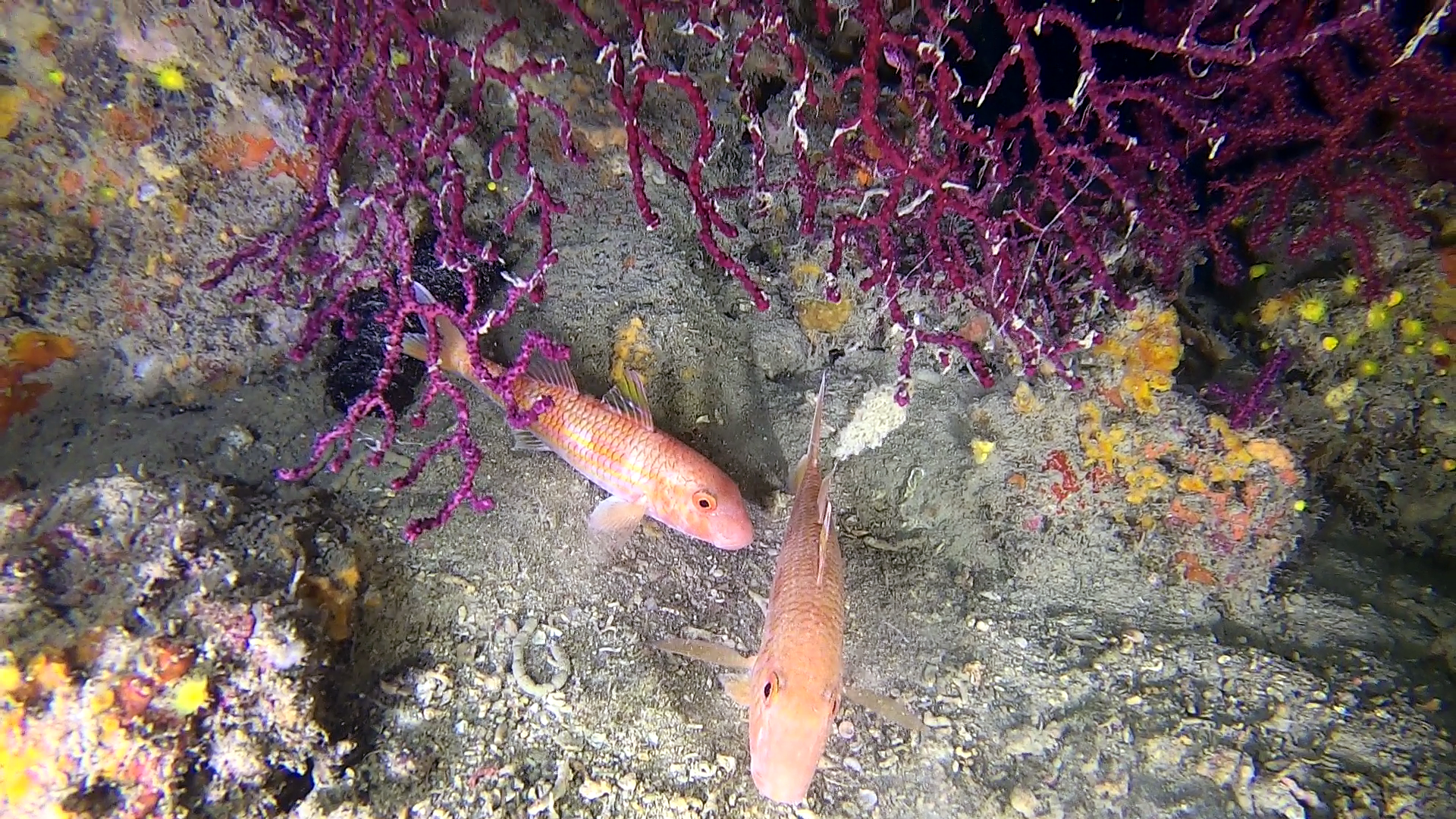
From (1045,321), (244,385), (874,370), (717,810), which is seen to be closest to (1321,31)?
(1045,321)

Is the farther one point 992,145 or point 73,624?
point 992,145

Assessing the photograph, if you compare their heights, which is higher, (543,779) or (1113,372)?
(1113,372)

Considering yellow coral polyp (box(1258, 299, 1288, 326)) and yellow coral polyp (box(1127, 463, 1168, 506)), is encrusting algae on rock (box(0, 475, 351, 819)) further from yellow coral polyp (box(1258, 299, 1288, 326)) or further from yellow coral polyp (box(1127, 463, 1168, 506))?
yellow coral polyp (box(1258, 299, 1288, 326))

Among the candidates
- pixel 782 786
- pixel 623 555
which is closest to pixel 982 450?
pixel 623 555

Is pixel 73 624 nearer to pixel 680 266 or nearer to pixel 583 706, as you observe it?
pixel 583 706

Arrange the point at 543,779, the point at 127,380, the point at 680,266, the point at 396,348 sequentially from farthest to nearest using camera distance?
the point at 680,266, the point at 127,380, the point at 396,348, the point at 543,779

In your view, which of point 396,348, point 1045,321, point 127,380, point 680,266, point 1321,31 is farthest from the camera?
point 680,266

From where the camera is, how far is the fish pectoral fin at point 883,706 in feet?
9.08

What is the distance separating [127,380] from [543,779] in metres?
3.14

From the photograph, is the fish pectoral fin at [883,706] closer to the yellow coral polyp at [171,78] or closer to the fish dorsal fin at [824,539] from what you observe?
the fish dorsal fin at [824,539]

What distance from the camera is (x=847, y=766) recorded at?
9.28 feet

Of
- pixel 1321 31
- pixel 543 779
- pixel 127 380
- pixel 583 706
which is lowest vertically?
pixel 543 779

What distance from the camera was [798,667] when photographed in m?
2.58

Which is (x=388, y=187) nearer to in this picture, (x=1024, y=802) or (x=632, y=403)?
(x=632, y=403)
